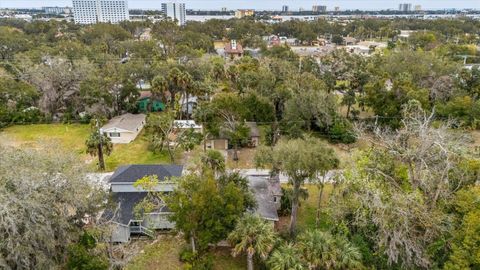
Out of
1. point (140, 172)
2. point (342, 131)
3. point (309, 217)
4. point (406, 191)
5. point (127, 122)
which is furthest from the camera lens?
point (127, 122)

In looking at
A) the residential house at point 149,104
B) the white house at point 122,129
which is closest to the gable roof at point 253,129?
the white house at point 122,129

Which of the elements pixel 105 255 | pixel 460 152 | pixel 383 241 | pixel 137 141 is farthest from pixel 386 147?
pixel 137 141

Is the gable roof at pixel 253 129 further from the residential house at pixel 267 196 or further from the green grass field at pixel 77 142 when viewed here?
the residential house at pixel 267 196

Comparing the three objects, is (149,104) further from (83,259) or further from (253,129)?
(83,259)

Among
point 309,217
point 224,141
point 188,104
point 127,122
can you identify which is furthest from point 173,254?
point 188,104

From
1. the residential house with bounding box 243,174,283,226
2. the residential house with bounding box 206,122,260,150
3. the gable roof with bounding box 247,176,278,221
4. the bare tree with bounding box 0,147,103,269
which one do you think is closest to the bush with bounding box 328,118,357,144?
the residential house with bounding box 206,122,260,150
